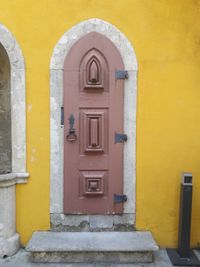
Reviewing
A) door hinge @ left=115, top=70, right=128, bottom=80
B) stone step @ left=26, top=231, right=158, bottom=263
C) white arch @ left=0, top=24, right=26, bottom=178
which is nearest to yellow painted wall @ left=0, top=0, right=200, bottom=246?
white arch @ left=0, top=24, right=26, bottom=178

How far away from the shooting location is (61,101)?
3318 mm

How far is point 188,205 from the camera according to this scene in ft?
10.5

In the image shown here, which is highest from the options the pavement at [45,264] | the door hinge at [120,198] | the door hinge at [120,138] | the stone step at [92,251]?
the door hinge at [120,138]

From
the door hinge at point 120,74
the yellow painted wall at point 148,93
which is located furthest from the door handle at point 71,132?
the door hinge at point 120,74

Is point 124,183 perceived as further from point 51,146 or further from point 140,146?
point 51,146

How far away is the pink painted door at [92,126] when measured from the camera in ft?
10.8

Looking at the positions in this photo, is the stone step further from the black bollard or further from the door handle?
the door handle

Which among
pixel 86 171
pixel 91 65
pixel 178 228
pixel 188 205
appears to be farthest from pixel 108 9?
pixel 178 228

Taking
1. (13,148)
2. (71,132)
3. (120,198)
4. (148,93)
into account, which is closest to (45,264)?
(120,198)

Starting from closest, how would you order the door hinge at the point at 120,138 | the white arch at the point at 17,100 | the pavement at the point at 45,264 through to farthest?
1. the pavement at the point at 45,264
2. the white arch at the point at 17,100
3. the door hinge at the point at 120,138

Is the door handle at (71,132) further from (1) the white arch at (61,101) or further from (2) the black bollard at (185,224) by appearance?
(2) the black bollard at (185,224)

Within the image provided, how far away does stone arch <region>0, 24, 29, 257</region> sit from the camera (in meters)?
3.24

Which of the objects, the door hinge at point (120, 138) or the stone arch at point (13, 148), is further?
the door hinge at point (120, 138)

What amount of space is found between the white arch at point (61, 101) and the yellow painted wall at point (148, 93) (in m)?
0.06
